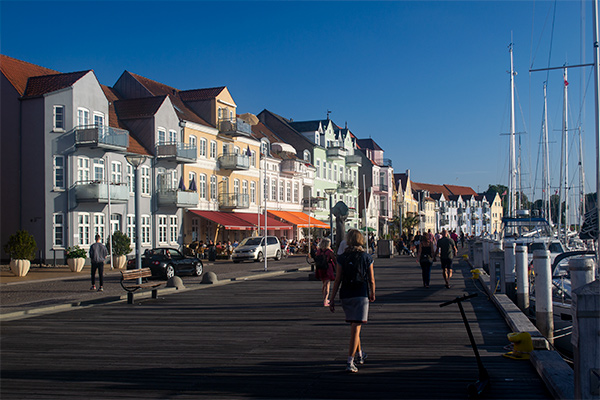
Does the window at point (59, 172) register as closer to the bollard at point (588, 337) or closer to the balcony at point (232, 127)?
the balcony at point (232, 127)

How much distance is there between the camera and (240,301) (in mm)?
16812

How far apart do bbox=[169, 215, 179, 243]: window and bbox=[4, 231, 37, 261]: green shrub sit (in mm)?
13193

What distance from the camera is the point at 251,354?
915 cm

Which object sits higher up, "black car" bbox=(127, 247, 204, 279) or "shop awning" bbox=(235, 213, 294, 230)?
"shop awning" bbox=(235, 213, 294, 230)

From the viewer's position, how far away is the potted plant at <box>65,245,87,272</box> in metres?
31.0

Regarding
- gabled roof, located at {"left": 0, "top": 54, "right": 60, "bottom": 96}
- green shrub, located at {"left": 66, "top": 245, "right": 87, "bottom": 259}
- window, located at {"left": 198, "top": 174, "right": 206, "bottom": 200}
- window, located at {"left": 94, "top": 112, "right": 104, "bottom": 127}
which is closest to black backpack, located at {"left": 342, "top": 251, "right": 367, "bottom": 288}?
green shrub, located at {"left": 66, "top": 245, "right": 87, "bottom": 259}

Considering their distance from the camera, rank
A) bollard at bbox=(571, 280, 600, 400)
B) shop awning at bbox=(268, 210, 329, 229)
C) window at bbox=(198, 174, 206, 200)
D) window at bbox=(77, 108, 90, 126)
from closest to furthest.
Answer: bollard at bbox=(571, 280, 600, 400) → window at bbox=(77, 108, 90, 126) → window at bbox=(198, 174, 206, 200) → shop awning at bbox=(268, 210, 329, 229)

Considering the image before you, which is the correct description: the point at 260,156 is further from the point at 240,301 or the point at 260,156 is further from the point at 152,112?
the point at 240,301

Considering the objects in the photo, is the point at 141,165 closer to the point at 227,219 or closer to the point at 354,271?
the point at 227,219

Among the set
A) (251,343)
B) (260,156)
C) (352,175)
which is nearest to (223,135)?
(260,156)

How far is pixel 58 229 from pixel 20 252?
16.9 ft

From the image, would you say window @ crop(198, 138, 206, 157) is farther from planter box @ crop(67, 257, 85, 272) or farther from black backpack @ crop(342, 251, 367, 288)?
black backpack @ crop(342, 251, 367, 288)

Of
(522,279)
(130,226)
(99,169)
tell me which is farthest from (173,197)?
(522,279)

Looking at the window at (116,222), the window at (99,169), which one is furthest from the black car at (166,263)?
the window at (116,222)
